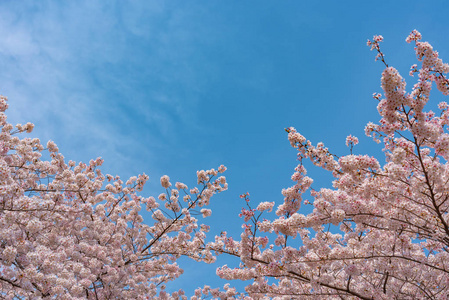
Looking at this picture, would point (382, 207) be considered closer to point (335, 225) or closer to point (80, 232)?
point (335, 225)

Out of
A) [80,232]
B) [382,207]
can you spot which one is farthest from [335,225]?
[80,232]

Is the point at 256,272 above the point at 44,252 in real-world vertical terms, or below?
below

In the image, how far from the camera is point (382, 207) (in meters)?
7.68

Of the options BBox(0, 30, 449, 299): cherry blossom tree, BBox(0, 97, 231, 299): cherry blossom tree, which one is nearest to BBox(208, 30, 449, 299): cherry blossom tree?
BBox(0, 30, 449, 299): cherry blossom tree

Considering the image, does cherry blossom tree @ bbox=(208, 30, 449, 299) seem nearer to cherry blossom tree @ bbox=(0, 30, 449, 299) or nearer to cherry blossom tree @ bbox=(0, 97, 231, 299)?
cherry blossom tree @ bbox=(0, 30, 449, 299)

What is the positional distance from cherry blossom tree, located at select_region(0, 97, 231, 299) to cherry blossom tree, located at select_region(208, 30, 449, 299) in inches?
156

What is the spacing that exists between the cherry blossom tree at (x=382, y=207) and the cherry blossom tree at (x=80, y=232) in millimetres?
3965

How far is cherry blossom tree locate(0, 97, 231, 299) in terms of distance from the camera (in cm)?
760

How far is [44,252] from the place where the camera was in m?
7.66

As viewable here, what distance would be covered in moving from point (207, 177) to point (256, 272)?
4.61 meters

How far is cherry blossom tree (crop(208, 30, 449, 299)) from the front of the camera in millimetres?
6625

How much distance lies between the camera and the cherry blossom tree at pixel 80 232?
24.9ft

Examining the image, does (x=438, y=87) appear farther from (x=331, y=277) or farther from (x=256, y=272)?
(x=256, y=272)

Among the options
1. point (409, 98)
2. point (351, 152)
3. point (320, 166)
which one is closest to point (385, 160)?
point (351, 152)
